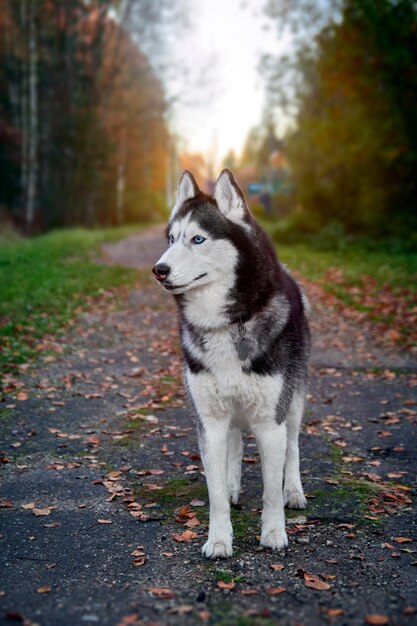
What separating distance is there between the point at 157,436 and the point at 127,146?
36351 mm

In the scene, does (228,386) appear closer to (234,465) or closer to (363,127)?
(234,465)

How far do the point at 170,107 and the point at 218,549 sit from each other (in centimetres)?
3393

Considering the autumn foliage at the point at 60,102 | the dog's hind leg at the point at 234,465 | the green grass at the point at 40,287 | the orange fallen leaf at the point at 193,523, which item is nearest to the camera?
the orange fallen leaf at the point at 193,523

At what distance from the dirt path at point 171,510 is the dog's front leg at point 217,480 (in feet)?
0.43

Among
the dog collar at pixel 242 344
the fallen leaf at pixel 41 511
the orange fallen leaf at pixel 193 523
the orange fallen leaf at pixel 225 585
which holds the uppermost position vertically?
the dog collar at pixel 242 344

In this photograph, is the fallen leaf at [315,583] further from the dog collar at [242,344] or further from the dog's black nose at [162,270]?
the dog's black nose at [162,270]

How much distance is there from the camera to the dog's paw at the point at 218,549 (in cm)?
389

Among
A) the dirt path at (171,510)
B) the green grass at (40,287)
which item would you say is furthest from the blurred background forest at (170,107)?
the dirt path at (171,510)

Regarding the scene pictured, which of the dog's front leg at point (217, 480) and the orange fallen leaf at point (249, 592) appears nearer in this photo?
the orange fallen leaf at point (249, 592)

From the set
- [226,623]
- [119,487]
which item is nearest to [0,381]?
[119,487]

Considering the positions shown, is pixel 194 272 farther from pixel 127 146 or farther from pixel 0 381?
pixel 127 146

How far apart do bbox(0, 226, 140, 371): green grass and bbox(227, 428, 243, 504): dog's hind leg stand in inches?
176

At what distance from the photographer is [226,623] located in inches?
122

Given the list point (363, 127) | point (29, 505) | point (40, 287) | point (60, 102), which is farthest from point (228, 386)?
point (60, 102)
